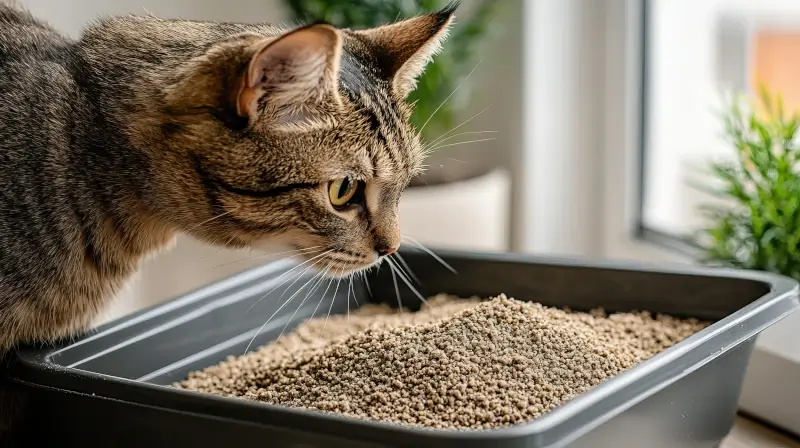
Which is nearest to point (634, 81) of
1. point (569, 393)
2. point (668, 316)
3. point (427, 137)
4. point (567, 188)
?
point (567, 188)

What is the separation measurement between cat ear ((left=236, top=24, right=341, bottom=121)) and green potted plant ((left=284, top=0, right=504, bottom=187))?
75 cm

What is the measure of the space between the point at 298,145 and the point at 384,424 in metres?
0.32

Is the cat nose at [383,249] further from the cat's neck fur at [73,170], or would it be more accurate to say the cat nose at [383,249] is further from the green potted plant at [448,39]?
the green potted plant at [448,39]

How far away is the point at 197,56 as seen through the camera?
0.94 meters

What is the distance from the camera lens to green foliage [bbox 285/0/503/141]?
1698 mm

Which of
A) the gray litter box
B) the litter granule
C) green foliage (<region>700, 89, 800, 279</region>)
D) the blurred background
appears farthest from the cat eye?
the blurred background

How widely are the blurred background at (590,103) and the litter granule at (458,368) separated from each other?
66 centimetres

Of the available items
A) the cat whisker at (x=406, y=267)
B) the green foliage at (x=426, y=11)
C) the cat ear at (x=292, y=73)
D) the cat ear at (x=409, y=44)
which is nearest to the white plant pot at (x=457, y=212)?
the green foliage at (x=426, y=11)

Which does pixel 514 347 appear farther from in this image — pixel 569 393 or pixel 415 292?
pixel 415 292

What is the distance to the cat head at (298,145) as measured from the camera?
881mm

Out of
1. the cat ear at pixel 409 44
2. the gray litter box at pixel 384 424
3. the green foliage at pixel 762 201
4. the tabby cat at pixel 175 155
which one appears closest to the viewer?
the gray litter box at pixel 384 424

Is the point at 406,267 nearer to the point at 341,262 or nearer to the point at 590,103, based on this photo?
the point at 341,262

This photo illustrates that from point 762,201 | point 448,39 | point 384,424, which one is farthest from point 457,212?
point 384,424

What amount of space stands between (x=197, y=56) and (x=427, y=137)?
938mm
